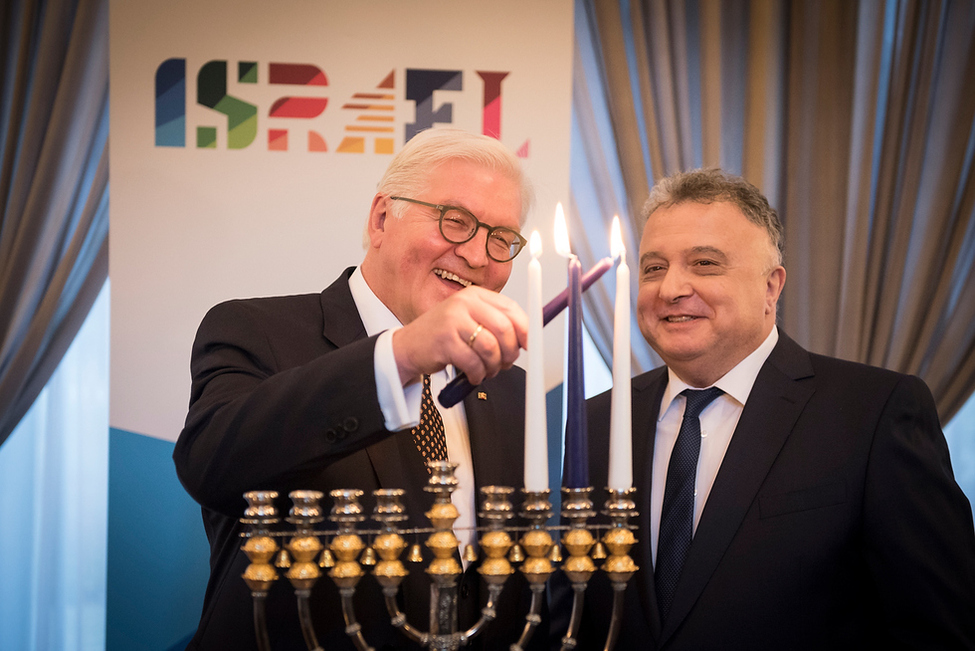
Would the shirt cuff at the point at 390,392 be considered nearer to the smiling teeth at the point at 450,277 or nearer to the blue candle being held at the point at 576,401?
the blue candle being held at the point at 576,401

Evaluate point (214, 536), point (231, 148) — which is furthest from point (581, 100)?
point (214, 536)

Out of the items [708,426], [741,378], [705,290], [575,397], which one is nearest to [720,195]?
[705,290]

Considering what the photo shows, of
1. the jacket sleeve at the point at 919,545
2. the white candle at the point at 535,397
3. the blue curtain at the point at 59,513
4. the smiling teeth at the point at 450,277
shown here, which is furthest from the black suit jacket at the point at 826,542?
the blue curtain at the point at 59,513

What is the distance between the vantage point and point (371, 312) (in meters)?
1.94

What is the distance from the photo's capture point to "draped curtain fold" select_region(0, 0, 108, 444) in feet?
11.4

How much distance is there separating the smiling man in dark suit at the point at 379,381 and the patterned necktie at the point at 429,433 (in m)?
0.01

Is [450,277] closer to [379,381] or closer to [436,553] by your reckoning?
[379,381]


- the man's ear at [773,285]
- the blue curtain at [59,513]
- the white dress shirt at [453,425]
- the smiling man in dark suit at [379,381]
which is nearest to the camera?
the smiling man in dark suit at [379,381]

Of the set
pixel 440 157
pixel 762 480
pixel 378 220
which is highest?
pixel 440 157

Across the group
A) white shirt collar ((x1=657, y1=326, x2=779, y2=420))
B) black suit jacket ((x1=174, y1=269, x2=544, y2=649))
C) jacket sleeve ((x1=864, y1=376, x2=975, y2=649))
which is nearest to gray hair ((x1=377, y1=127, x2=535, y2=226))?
black suit jacket ((x1=174, y1=269, x2=544, y2=649))

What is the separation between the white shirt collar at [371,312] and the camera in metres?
1.92

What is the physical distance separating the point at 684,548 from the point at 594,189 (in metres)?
2.26

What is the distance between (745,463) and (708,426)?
0.19 m

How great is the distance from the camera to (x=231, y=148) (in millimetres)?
3150
